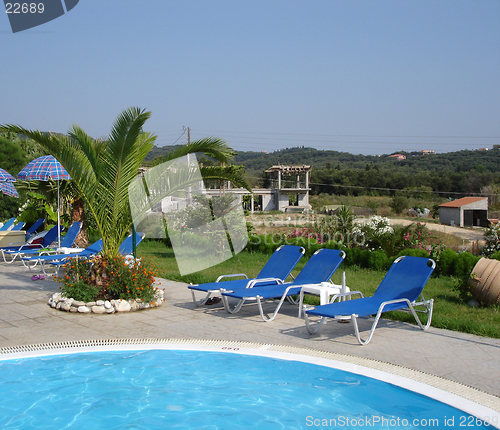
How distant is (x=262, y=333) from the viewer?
560 cm

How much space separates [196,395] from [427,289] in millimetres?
5256

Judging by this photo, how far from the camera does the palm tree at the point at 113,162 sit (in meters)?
7.28

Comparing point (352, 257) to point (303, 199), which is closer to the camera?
point (352, 257)

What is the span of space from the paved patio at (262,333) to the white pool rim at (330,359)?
0.67ft

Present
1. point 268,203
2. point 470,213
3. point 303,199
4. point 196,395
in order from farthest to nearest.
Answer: point 268,203 < point 303,199 < point 470,213 < point 196,395

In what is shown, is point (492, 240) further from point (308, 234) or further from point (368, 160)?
point (368, 160)

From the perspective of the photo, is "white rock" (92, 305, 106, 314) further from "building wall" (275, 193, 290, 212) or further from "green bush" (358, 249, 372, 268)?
"building wall" (275, 193, 290, 212)

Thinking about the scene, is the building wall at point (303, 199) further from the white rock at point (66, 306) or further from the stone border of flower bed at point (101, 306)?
the white rock at point (66, 306)

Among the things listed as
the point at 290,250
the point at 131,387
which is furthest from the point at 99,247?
the point at 131,387

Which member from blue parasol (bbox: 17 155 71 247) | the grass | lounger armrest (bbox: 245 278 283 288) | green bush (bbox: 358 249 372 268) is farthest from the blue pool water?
blue parasol (bbox: 17 155 71 247)

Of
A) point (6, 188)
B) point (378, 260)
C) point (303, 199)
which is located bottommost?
point (303, 199)

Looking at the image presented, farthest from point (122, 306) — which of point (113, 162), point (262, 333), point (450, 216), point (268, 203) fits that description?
point (268, 203)

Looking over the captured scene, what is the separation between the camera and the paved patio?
436 centimetres

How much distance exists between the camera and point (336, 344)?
5094mm
